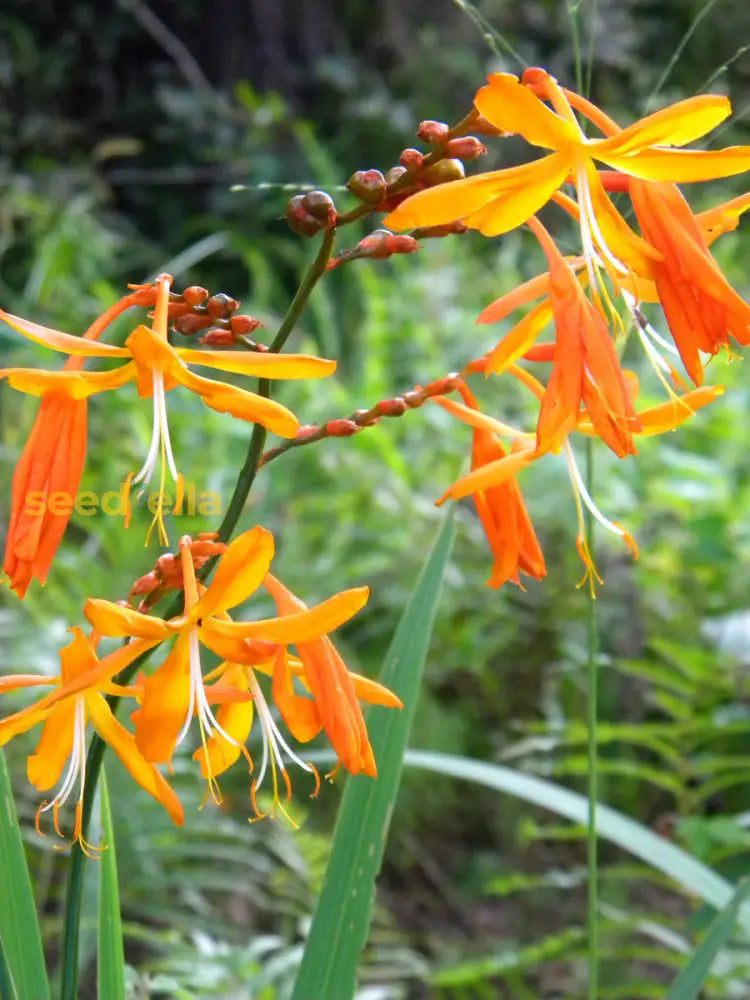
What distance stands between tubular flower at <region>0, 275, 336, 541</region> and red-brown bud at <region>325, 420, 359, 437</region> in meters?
0.13

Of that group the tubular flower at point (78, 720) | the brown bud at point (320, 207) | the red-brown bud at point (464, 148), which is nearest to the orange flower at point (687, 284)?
the red-brown bud at point (464, 148)

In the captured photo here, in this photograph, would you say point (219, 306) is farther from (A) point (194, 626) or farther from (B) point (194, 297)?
(A) point (194, 626)

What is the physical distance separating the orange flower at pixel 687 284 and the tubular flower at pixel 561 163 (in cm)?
2

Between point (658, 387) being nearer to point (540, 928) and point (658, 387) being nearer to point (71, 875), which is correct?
point (540, 928)

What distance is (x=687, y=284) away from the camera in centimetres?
80

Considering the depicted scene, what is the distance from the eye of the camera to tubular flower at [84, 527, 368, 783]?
2.34 ft

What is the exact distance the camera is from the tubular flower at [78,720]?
0.73 metres

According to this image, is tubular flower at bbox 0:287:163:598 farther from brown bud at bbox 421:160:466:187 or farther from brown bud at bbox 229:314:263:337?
brown bud at bbox 421:160:466:187

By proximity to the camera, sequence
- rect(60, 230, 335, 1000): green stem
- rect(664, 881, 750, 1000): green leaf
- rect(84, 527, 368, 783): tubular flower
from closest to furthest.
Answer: rect(84, 527, 368, 783): tubular flower
rect(60, 230, 335, 1000): green stem
rect(664, 881, 750, 1000): green leaf

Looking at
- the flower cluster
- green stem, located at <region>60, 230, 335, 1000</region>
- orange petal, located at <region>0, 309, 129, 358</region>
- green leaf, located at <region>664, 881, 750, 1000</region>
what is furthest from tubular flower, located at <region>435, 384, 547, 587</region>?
green leaf, located at <region>664, 881, 750, 1000</region>

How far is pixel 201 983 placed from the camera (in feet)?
4.46

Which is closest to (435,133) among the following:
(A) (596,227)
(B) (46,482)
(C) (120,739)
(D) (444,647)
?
(A) (596,227)

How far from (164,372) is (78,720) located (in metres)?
0.26

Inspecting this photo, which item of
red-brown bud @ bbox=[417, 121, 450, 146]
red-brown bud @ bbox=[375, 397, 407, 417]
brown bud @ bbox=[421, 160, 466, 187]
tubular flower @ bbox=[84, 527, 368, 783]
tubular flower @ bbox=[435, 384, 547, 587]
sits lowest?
tubular flower @ bbox=[84, 527, 368, 783]
